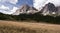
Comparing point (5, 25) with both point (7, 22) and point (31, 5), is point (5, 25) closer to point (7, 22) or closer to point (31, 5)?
point (7, 22)

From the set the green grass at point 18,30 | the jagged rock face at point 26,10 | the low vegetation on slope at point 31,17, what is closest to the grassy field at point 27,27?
the green grass at point 18,30

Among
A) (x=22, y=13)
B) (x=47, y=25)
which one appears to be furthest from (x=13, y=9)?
(x=47, y=25)

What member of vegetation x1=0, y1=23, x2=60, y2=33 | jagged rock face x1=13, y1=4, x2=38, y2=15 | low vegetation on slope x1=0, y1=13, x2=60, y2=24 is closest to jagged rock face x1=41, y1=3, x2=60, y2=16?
low vegetation on slope x1=0, y1=13, x2=60, y2=24

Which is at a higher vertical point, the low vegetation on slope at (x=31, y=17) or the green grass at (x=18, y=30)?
the low vegetation on slope at (x=31, y=17)

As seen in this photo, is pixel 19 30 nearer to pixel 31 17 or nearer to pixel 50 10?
pixel 31 17

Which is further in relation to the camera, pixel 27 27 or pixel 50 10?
pixel 50 10

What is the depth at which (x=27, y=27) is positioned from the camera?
10.8 ft

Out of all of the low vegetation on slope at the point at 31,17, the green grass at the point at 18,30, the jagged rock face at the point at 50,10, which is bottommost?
the green grass at the point at 18,30

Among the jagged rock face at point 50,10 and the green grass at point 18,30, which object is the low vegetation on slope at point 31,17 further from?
the green grass at point 18,30

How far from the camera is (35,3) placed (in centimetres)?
352

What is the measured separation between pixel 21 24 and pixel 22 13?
294 millimetres

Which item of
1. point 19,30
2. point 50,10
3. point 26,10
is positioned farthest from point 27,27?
point 50,10

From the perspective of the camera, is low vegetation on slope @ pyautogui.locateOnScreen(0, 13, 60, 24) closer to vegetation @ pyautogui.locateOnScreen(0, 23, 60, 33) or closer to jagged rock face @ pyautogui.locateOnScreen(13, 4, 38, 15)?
jagged rock face @ pyautogui.locateOnScreen(13, 4, 38, 15)

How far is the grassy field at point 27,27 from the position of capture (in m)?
3.25
